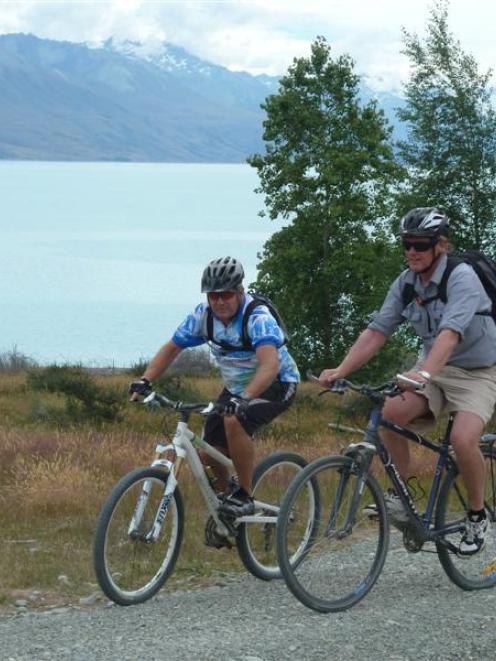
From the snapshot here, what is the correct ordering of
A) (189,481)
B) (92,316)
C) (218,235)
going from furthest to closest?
(218,235)
(92,316)
(189,481)

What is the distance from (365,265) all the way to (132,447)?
2561 cm

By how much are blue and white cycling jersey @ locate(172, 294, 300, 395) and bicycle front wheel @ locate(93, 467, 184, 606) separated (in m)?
0.81

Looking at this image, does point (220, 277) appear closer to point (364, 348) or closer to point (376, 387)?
point (364, 348)

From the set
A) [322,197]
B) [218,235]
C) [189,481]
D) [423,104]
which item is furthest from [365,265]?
[218,235]

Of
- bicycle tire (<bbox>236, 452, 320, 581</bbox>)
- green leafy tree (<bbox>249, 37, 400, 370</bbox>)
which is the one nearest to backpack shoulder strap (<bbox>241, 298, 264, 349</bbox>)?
bicycle tire (<bbox>236, 452, 320, 581</bbox>)

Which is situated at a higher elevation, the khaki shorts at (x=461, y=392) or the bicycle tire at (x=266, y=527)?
the khaki shorts at (x=461, y=392)

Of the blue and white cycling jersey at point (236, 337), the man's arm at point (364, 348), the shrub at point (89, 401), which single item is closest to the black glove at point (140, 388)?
the blue and white cycling jersey at point (236, 337)

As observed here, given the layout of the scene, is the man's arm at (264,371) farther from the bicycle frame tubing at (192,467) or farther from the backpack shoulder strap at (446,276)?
the backpack shoulder strap at (446,276)

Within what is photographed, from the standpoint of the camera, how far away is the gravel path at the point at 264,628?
5.55 m

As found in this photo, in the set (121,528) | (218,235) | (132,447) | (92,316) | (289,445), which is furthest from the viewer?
(218,235)

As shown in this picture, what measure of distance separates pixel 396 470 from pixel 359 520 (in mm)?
359

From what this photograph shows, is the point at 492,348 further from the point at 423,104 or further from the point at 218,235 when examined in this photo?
the point at 218,235

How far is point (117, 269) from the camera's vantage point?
128125mm

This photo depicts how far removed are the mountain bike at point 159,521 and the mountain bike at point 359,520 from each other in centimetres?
13
